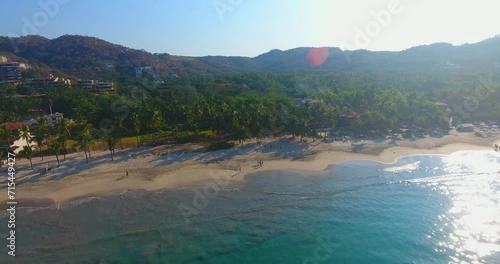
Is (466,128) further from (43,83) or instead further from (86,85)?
(43,83)

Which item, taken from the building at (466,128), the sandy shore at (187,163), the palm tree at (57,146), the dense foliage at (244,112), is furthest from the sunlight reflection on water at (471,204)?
the palm tree at (57,146)

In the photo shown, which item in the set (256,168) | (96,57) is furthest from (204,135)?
(96,57)

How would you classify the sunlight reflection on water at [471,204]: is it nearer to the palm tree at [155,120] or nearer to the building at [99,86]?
the palm tree at [155,120]

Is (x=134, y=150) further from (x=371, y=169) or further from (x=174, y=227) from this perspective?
(x=371, y=169)

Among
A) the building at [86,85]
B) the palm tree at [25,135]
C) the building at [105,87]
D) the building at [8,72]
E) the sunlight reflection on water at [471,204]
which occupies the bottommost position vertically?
the sunlight reflection on water at [471,204]

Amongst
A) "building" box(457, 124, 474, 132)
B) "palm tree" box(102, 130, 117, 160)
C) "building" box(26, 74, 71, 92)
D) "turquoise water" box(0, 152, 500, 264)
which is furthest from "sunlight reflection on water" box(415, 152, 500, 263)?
"building" box(26, 74, 71, 92)

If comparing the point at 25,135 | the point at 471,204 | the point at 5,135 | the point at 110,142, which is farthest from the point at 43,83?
the point at 471,204
